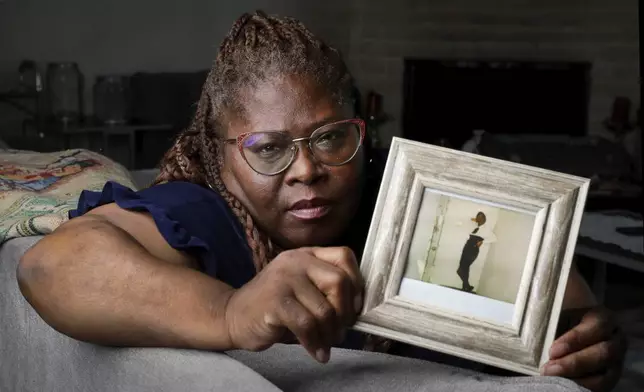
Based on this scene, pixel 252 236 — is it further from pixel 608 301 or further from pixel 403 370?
pixel 608 301

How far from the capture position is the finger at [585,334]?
0.86m

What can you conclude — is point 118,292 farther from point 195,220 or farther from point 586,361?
point 586,361

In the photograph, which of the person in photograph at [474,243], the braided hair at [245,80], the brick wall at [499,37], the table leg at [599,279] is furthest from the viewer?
the brick wall at [499,37]

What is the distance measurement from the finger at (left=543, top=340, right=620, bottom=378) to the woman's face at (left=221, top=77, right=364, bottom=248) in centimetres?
39

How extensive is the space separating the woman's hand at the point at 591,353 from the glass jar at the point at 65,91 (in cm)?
204

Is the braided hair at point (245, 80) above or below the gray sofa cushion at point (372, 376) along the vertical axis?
above

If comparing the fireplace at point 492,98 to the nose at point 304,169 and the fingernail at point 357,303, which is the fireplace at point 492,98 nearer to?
the nose at point 304,169

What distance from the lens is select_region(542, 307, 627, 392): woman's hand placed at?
85cm

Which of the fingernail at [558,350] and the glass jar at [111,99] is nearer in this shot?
the fingernail at [558,350]

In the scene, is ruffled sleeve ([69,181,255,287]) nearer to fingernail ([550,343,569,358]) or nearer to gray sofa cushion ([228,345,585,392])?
gray sofa cushion ([228,345,585,392])

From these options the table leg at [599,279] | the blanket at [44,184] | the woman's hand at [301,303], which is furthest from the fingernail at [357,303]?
the table leg at [599,279]

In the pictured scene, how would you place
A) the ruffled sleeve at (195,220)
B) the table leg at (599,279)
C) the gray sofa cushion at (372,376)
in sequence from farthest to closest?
the table leg at (599,279) < the ruffled sleeve at (195,220) < the gray sofa cushion at (372,376)

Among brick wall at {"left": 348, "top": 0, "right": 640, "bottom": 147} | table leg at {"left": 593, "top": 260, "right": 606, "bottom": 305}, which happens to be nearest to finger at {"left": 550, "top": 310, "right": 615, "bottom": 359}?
table leg at {"left": 593, "top": 260, "right": 606, "bottom": 305}

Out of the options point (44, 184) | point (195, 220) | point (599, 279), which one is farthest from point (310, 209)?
point (599, 279)
